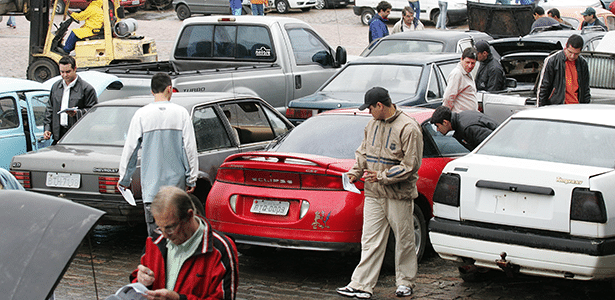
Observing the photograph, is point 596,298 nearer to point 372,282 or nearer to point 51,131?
point 372,282

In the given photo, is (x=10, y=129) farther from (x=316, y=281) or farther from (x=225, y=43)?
(x=316, y=281)

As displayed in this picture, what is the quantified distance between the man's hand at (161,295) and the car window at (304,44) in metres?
9.24

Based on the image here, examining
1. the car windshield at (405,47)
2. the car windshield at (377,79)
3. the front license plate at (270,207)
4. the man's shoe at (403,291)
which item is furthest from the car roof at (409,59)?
the man's shoe at (403,291)

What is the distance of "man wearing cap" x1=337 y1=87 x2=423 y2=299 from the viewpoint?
6051mm

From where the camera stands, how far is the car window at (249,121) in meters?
8.36

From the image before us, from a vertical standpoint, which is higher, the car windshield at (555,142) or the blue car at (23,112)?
the car windshield at (555,142)

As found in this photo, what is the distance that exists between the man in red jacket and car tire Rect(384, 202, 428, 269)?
10.5ft

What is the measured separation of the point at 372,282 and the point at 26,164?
12.4 ft

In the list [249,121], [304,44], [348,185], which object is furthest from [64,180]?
[304,44]

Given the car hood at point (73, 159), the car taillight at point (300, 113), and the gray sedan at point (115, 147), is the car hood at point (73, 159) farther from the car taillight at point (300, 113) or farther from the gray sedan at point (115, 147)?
the car taillight at point (300, 113)

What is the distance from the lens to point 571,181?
5340mm

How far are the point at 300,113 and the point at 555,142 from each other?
15.5 ft

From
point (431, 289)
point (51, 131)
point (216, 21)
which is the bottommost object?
point (431, 289)

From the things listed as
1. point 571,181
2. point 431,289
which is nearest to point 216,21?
point 431,289
